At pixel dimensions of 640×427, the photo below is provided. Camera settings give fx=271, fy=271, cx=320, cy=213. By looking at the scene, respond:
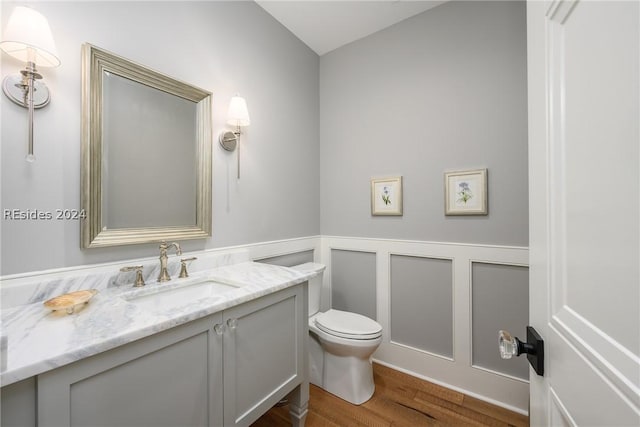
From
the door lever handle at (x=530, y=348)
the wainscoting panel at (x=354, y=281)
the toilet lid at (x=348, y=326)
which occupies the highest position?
the door lever handle at (x=530, y=348)

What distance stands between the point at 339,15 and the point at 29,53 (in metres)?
1.88

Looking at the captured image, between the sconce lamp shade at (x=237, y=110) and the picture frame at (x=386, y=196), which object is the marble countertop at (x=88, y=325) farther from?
the picture frame at (x=386, y=196)

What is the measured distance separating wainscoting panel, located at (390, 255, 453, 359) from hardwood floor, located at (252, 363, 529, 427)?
0.29 metres

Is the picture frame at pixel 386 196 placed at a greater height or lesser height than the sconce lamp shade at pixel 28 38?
lesser

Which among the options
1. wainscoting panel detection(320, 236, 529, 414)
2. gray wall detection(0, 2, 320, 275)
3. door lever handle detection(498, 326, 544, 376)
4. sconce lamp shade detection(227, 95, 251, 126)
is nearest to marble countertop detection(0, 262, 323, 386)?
gray wall detection(0, 2, 320, 275)

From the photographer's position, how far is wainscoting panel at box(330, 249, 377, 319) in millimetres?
2316

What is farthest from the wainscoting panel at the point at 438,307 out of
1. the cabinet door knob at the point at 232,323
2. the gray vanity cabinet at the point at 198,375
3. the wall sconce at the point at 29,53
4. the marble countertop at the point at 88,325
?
the wall sconce at the point at 29,53

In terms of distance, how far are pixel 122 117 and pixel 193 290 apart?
0.92 metres

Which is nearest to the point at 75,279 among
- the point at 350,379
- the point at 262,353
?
the point at 262,353

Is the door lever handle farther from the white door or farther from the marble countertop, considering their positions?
the marble countertop

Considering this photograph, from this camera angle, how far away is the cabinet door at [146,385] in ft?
2.31

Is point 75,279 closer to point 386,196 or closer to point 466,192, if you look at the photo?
point 386,196

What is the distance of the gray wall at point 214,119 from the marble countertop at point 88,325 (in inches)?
9.4

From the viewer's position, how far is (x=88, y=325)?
2.73 ft
